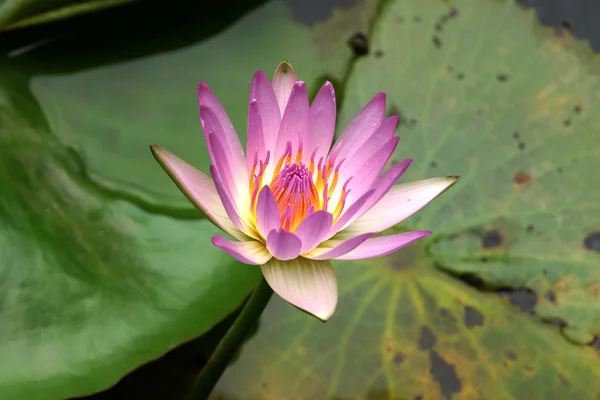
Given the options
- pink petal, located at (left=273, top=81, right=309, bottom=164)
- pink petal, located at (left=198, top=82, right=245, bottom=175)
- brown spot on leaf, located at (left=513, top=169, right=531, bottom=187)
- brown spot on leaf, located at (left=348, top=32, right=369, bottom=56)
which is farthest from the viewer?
brown spot on leaf, located at (left=348, top=32, right=369, bottom=56)

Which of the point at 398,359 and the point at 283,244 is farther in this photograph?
the point at 398,359

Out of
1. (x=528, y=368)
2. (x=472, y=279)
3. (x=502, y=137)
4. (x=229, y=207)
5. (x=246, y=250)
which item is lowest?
(x=528, y=368)

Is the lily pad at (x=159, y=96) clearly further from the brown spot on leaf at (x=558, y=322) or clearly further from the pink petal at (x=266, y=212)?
the brown spot on leaf at (x=558, y=322)

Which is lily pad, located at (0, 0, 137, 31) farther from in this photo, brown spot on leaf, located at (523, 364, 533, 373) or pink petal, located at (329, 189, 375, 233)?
brown spot on leaf, located at (523, 364, 533, 373)

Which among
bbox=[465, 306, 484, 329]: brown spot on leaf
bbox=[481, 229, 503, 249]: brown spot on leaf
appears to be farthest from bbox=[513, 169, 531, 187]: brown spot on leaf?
bbox=[465, 306, 484, 329]: brown spot on leaf

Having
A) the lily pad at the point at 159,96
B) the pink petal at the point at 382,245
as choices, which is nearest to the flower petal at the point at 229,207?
the pink petal at the point at 382,245

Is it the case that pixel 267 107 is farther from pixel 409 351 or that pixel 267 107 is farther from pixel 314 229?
pixel 409 351

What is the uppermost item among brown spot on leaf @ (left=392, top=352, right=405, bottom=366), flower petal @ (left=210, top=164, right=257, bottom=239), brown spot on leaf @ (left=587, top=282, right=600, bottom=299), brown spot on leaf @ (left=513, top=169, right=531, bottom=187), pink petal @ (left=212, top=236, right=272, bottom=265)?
flower petal @ (left=210, top=164, right=257, bottom=239)

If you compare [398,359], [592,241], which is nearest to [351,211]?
[398,359]
